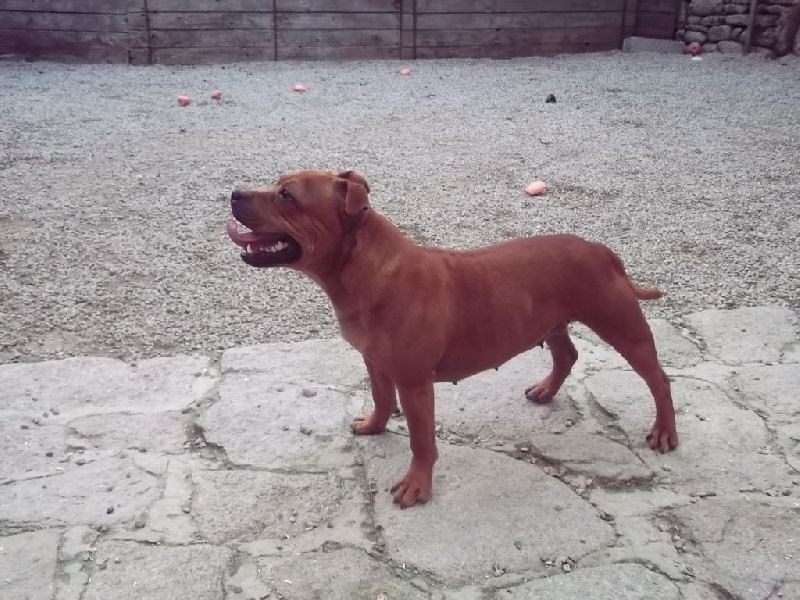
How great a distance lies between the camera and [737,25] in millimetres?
11711

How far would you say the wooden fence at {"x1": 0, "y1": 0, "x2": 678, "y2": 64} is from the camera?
37.0 ft

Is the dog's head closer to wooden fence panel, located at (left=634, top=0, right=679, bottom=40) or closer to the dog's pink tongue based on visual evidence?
the dog's pink tongue

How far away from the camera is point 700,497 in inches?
103

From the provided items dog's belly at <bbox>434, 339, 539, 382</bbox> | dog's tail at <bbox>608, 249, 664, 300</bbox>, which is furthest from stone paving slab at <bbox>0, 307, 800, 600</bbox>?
dog's tail at <bbox>608, 249, 664, 300</bbox>

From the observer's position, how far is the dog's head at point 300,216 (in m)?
2.38

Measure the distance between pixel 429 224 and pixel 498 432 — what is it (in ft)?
8.10

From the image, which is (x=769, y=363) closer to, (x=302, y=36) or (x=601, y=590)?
(x=601, y=590)

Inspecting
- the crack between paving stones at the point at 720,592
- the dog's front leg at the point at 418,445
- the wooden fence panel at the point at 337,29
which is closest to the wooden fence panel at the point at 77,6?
the wooden fence panel at the point at 337,29

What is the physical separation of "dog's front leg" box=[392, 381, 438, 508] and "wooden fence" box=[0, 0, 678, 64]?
10486 millimetres

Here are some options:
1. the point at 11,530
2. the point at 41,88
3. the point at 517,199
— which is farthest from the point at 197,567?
the point at 41,88

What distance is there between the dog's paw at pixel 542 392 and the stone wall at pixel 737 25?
33.1 feet

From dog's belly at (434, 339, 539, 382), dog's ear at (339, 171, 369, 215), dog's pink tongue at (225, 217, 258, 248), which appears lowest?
dog's belly at (434, 339, 539, 382)

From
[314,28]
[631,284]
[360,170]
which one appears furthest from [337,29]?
[631,284]

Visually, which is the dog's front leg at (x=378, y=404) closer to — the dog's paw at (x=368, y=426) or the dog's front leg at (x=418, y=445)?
the dog's paw at (x=368, y=426)
